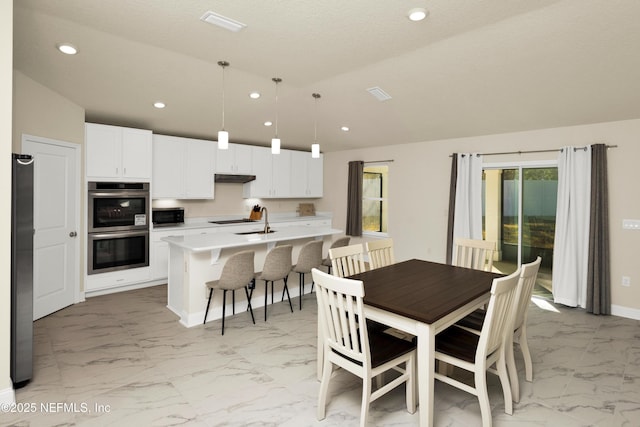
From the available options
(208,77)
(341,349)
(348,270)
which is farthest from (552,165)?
(208,77)

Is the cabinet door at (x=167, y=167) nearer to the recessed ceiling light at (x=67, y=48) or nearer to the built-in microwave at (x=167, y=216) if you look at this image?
the built-in microwave at (x=167, y=216)

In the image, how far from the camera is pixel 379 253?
359 centimetres

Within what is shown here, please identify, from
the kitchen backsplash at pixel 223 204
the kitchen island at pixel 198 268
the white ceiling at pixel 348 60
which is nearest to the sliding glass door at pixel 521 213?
the white ceiling at pixel 348 60

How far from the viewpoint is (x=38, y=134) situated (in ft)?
12.2

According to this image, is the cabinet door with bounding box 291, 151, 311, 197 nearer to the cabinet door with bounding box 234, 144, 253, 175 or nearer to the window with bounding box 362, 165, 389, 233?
the cabinet door with bounding box 234, 144, 253, 175

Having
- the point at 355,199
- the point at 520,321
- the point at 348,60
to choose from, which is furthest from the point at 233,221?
the point at 520,321

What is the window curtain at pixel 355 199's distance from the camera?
6.91 m

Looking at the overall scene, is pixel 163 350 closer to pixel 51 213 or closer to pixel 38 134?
pixel 51 213

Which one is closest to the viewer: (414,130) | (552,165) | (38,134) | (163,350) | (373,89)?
(163,350)

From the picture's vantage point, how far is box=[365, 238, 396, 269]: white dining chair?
3520 millimetres

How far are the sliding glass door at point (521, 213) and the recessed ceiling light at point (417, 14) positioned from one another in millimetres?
3247

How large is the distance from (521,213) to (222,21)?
460 centimetres

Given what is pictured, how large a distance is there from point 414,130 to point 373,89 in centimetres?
149

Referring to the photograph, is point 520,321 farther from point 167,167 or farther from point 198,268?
point 167,167
